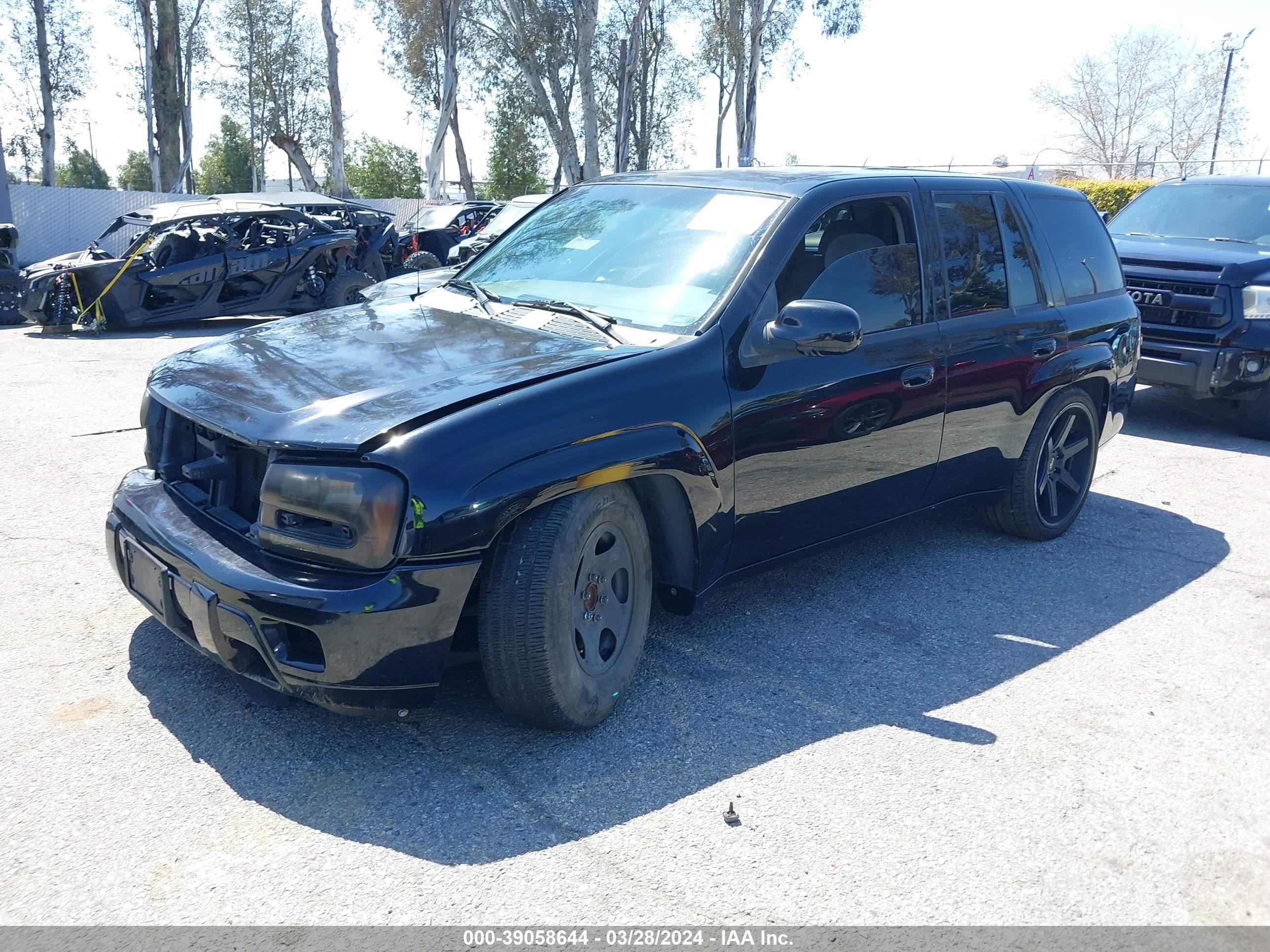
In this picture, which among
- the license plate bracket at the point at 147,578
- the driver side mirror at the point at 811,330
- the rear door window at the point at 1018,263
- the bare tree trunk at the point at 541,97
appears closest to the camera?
the license plate bracket at the point at 147,578

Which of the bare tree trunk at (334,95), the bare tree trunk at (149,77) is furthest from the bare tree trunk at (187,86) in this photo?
the bare tree trunk at (334,95)

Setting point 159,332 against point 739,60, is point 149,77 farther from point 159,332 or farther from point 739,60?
point 159,332

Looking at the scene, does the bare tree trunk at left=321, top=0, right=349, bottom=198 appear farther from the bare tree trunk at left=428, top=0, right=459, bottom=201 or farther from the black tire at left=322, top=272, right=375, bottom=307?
the black tire at left=322, top=272, right=375, bottom=307

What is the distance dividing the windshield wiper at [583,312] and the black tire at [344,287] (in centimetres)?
1034

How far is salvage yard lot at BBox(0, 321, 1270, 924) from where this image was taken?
2.65 m

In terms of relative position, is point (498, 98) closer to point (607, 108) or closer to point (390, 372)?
point (607, 108)

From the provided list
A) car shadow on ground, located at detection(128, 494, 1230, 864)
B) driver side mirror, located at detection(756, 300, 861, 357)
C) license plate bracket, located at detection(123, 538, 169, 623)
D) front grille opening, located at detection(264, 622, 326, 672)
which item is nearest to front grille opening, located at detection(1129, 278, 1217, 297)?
car shadow on ground, located at detection(128, 494, 1230, 864)

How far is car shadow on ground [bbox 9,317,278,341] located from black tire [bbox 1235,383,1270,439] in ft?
33.5

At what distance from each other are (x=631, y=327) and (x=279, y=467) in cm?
138

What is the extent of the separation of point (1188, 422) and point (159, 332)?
12.1 metres

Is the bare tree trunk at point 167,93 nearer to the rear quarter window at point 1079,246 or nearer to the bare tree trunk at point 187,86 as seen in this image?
the bare tree trunk at point 187,86

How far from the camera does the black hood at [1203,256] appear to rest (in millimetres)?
8062

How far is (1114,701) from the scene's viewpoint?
382 centimetres

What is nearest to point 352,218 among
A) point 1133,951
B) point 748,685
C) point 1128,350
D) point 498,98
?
point 1128,350
